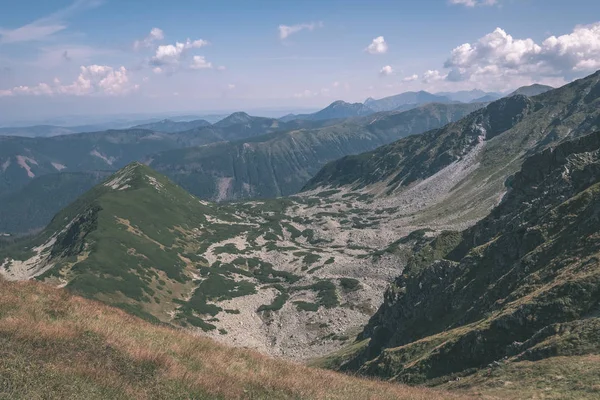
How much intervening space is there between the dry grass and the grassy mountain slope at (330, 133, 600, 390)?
486 inches

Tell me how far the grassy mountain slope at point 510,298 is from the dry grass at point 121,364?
12.3 metres

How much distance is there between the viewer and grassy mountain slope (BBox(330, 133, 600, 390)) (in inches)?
1013

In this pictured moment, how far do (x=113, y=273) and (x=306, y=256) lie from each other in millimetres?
67122

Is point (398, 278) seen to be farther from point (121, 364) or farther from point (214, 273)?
point (214, 273)

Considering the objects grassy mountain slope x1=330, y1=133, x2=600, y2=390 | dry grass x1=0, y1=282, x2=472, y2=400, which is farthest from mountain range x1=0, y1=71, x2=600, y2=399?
dry grass x1=0, y1=282, x2=472, y2=400

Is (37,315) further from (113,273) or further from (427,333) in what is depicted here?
(113,273)

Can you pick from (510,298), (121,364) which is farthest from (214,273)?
(121,364)

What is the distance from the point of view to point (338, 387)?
15.7 m

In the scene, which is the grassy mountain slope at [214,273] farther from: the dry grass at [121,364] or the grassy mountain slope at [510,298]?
the dry grass at [121,364]

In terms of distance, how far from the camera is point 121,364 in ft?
44.1

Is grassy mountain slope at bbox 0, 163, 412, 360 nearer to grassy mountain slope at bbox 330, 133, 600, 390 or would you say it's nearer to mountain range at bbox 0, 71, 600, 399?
mountain range at bbox 0, 71, 600, 399

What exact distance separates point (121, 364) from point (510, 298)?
3143 cm

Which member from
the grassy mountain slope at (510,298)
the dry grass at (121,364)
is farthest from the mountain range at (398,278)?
the dry grass at (121,364)

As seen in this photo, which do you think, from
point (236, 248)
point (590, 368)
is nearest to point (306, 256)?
point (236, 248)
